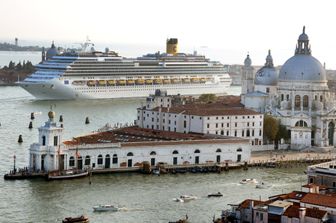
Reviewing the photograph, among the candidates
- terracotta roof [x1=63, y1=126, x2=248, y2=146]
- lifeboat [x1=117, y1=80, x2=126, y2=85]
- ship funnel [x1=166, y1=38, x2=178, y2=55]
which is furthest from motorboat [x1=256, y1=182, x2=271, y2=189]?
ship funnel [x1=166, y1=38, x2=178, y2=55]

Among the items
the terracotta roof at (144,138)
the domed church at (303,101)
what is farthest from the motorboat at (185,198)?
the domed church at (303,101)

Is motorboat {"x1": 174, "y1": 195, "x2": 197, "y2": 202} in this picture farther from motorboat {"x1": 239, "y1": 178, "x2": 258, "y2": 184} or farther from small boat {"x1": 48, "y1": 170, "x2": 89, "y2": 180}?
small boat {"x1": 48, "y1": 170, "x2": 89, "y2": 180}

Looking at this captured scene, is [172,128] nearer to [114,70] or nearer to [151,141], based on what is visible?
[151,141]

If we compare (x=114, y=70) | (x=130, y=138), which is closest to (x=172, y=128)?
(x=130, y=138)

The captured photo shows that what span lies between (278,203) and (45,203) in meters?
7.03

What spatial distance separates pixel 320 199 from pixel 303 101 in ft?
66.9

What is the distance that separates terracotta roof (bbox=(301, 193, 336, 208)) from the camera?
20281 mm

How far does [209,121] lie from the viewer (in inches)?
1410

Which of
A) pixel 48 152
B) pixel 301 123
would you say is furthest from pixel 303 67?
pixel 48 152

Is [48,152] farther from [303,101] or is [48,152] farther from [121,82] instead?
[121,82]

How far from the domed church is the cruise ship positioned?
25.4 m

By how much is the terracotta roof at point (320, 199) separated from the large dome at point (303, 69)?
20.3 m

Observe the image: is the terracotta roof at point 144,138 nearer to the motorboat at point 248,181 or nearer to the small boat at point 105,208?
the motorboat at point 248,181

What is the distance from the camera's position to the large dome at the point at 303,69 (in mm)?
40906
